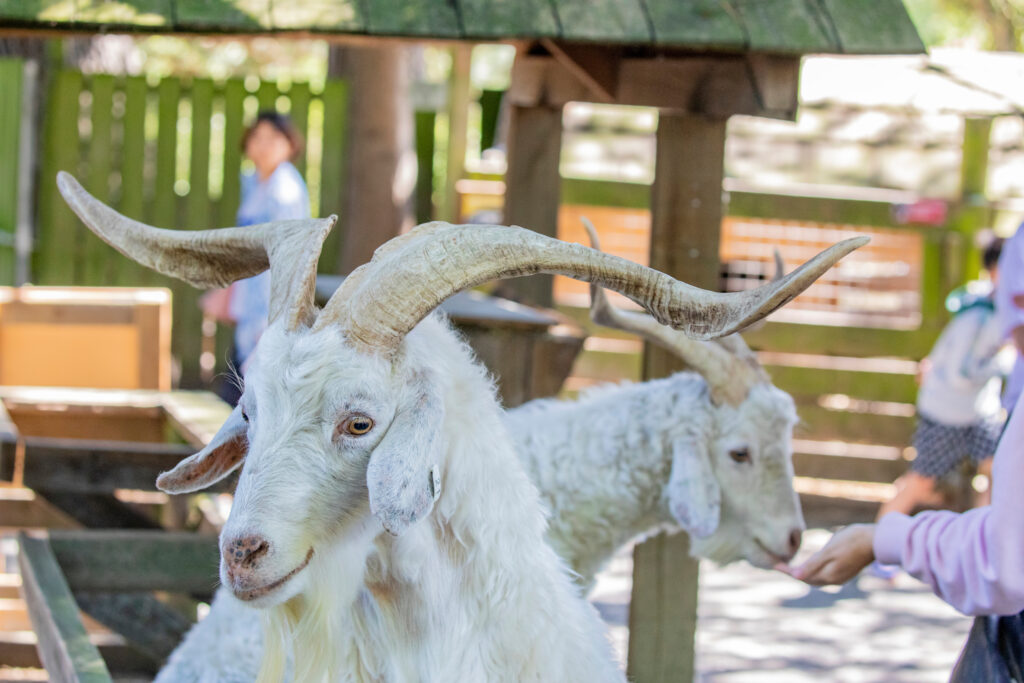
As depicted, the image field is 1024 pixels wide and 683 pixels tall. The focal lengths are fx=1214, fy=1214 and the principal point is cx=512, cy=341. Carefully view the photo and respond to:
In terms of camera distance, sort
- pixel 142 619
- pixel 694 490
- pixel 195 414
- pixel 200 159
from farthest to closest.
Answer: pixel 200 159 < pixel 142 619 < pixel 195 414 < pixel 694 490

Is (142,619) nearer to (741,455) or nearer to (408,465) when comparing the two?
(741,455)

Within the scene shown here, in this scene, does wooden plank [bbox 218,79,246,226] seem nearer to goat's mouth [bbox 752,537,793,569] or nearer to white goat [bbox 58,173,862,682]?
goat's mouth [bbox 752,537,793,569]

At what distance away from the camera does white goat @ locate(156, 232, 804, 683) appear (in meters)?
3.67

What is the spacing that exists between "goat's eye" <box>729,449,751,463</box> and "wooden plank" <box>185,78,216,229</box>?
18.3 ft

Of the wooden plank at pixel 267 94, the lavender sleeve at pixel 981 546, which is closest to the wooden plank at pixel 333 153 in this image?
the wooden plank at pixel 267 94

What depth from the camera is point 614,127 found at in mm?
9602

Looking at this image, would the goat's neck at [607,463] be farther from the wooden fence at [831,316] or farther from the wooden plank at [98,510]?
the wooden fence at [831,316]

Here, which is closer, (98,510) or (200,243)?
(200,243)

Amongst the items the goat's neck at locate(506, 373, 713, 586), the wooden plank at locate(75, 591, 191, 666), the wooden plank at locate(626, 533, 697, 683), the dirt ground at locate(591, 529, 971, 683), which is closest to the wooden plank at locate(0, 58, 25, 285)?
the wooden plank at locate(75, 591, 191, 666)

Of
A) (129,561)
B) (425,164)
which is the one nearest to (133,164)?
(425,164)

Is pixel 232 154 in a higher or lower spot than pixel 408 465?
higher

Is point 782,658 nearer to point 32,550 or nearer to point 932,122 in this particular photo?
point 32,550

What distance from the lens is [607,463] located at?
3721mm

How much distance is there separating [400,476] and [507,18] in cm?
178
